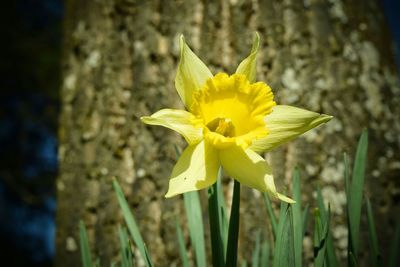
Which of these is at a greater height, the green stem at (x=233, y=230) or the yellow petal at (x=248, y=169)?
the yellow petal at (x=248, y=169)

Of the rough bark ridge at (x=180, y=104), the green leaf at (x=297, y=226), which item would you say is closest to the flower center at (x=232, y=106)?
the green leaf at (x=297, y=226)

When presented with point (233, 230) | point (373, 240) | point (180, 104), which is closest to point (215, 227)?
point (233, 230)

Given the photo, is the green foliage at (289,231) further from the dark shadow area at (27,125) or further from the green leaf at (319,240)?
the dark shadow area at (27,125)

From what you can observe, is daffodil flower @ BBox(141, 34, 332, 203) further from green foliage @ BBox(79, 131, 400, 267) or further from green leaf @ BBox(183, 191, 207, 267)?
green leaf @ BBox(183, 191, 207, 267)

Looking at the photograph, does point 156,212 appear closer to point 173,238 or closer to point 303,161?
point 173,238

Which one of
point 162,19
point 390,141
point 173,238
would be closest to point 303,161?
point 390,141

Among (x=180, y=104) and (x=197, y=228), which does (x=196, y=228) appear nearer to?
(x=197, y=228)
